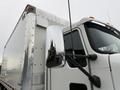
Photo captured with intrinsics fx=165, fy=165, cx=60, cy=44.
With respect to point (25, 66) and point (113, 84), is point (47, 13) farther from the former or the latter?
point (113, 84)

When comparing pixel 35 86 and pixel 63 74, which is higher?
pixel 63 74

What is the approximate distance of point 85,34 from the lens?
2.01 m

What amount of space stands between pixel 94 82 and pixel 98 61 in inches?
8.8

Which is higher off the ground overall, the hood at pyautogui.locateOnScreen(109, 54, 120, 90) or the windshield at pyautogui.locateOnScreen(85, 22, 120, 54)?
the windshield at pyautogui.locateOnScreen(85, 22, 120, 54)

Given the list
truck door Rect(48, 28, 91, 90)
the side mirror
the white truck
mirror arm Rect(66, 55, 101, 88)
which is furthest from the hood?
the side mirror

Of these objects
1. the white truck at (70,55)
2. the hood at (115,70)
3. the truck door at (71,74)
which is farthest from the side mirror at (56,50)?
the hood at (115,70)

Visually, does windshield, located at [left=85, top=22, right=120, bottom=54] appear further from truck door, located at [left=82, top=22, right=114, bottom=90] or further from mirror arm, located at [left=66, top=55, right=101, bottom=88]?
mirror arm, located at [left=66, top=55, right=101, bottom=88]

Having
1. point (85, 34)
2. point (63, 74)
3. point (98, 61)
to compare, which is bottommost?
point (63, 74)

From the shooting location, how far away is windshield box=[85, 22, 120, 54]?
187 centimetres

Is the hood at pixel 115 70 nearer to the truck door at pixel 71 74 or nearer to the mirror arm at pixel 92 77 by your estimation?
the mirror arm at pixel 92 77

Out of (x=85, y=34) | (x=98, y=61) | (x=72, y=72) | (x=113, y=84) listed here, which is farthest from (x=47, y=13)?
(x=113, y=84)

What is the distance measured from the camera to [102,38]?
6.49 feet

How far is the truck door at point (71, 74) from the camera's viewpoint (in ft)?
6.10

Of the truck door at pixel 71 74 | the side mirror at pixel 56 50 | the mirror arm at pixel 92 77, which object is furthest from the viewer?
the truck door at pixel 71 74
